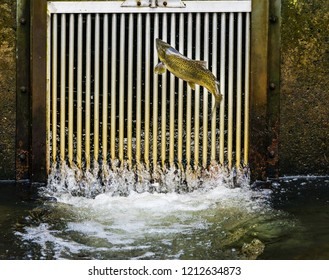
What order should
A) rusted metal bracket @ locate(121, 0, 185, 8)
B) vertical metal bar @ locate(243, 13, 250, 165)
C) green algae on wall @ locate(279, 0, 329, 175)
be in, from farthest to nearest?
green algae on wall @ locate(279, 0, 329, 175) < vertical metal bar @ locate(243, 13, 250, 165) < rusted metal bracket @ locate(121, 0, 185, 8)

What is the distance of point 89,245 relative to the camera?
20.3 ft

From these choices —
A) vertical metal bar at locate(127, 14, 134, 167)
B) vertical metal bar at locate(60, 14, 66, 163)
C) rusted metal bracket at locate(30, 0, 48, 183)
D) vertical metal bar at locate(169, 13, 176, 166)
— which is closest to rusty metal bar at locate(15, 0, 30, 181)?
rusted metal bracket at locate(30, 0, 48, 183)

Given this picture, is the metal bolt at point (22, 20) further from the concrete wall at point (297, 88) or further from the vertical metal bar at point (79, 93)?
the vertical metal bar at point (79, 93)

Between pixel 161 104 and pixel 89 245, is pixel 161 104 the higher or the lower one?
the higher one

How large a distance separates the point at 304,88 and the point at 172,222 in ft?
7.90

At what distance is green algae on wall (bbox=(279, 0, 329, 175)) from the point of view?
826 centimetres

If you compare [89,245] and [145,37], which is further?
[145,37]

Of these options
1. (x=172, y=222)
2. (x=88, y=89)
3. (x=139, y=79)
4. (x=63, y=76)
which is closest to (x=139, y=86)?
(x=139, y=79)

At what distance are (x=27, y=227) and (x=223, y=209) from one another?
1806 millimetres

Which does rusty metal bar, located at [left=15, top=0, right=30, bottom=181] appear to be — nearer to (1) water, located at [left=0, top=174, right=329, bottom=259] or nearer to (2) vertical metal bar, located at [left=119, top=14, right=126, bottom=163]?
(1) water, located at [left=0, top=174, right=329, bottom=259]

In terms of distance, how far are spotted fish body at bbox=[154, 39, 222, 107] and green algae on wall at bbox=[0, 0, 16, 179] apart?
1.52m

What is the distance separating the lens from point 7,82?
8.20 metres
